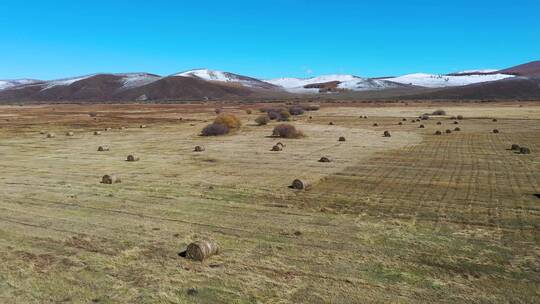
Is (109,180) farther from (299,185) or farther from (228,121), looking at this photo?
(228,121)

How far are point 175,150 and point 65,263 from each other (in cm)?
2519

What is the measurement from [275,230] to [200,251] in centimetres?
339

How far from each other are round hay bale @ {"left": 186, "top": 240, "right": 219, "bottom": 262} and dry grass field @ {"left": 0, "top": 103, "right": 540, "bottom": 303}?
0.21m

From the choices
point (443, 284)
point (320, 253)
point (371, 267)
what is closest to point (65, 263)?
point (320, 253)

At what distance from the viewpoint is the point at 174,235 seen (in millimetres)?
14758

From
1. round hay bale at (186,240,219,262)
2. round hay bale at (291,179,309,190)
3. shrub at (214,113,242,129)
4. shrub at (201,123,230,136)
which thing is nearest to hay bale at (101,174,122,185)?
round hay bale at (291,179,309,190)

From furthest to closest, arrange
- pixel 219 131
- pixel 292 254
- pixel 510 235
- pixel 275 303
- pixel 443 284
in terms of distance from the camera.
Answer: pixel 219 131 → pixel 510 235 → pixel 292 254 → pixel 443 284 → pixel 275 303

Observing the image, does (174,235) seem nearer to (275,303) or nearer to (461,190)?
(275,303)

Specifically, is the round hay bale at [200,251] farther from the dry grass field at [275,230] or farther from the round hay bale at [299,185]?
the round hay bale at [299,185]

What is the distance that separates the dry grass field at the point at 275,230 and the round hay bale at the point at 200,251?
8.4 inches

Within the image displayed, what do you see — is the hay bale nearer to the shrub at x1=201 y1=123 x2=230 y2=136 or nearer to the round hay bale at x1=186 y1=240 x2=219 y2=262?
the round hay bale at x1=186 y1=240 x2=219 y2=262

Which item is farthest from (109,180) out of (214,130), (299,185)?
(214,130)

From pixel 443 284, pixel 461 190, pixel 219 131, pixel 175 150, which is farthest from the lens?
pixel 219 131

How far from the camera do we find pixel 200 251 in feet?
41.1
